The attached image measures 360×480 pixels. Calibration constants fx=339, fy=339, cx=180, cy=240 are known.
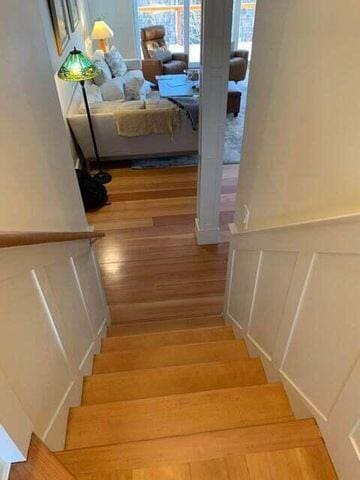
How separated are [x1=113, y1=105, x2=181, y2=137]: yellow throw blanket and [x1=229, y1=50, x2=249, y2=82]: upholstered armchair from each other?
3430mm

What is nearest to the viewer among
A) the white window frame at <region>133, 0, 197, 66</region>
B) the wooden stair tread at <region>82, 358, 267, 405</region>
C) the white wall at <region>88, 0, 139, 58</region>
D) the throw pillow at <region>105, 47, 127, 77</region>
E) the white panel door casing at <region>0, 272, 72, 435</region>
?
the white panel door casing at <region>0, 272, 72, 435</region>

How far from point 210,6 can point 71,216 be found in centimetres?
160

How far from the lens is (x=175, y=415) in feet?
4.46

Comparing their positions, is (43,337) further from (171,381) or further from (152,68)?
(152,68)

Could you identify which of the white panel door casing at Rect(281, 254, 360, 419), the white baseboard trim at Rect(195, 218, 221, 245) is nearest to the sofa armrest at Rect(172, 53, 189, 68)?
the white baseboard trim at Rect(195, 218, 221, 245)

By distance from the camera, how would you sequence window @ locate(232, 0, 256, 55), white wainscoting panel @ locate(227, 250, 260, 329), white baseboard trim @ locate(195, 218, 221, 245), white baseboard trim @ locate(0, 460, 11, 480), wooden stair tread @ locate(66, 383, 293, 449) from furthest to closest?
window @ locate(232, 0, 256, 55) → white baseboard trim @ locate(195, 218, 221, 245) → white wainscoting panel @ locate(227, 250, 260, 329) → wooden stair tread @ locate(66, 383, 293, 449) → white baseboard trim @ locate(0, 460, 11, 480)

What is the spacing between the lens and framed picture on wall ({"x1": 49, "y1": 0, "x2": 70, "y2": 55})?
3965 millimetres

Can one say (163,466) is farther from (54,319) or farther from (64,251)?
(64,251)

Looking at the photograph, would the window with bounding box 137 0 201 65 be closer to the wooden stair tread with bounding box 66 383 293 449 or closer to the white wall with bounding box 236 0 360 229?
the white wall with bounding box 236 0 360 229

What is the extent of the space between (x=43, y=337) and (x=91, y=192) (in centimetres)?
282

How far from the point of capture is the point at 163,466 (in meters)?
1.08

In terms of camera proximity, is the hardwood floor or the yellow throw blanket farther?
the yellow throw blanket

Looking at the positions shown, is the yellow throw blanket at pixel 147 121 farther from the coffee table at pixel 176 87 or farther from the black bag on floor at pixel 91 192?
the coffee table at pixel 176 87

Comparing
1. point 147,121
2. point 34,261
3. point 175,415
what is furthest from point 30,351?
point 147,121
